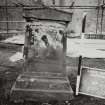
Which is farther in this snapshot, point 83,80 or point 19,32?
point 19,32

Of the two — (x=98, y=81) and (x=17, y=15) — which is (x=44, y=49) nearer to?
(x=98, y=81)

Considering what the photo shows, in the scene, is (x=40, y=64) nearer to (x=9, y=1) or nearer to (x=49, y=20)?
(x=49, y=20)

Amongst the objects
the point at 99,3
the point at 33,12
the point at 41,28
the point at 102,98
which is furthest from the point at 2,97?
the point at 99,3

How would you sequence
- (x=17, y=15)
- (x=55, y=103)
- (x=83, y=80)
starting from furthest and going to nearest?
1. (x=17, y=15)
2. (x=83, y=80)
3. (x=55, y=103)

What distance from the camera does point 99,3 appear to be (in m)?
11.2

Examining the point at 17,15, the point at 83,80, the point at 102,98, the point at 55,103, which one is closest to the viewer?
the point at 55,103

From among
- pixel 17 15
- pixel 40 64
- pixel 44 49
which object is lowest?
pixel 40 64

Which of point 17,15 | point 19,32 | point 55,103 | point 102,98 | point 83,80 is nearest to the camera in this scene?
point 55,103

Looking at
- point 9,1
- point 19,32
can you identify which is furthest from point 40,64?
point 9,1

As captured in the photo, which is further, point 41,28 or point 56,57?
point 56,57

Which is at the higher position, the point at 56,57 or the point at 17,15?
the point at 17,15

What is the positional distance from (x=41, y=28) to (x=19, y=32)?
7.66m

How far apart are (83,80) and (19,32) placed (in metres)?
7.75

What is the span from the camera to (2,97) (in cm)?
233
